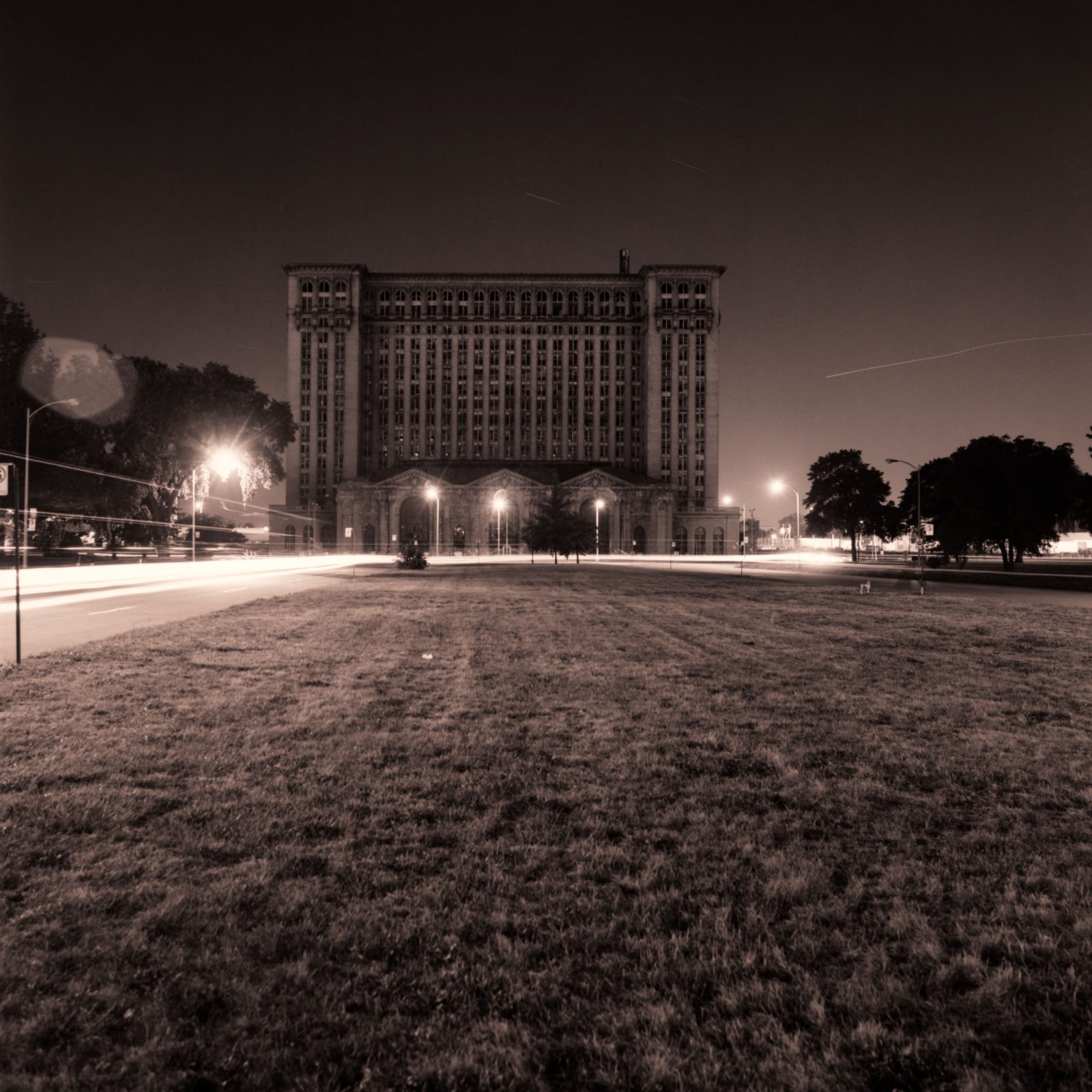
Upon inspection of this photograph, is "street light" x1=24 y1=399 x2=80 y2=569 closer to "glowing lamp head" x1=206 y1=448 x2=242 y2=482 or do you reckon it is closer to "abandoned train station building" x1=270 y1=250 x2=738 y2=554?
"glowing lamp head" x1=206 y1=448 x2=242 y2=482

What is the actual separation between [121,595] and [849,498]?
282ft

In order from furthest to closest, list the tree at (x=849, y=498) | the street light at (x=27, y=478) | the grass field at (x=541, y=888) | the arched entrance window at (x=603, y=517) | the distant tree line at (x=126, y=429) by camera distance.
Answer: the arched entrance window at (x=603, y=517)
the tree at (x=849, y=498)
the distant tree line at (x=126, y=429)
the street light at (x=27, y=478)
the grass field at (x=541, y=888)

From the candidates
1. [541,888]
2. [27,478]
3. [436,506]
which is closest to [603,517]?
[436,506]

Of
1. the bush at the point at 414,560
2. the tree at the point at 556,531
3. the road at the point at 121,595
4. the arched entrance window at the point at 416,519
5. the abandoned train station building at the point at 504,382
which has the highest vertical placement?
the abandoned train station building at the point at 504,382

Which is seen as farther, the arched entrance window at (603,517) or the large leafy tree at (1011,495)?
the arched entrance window at (603,517)

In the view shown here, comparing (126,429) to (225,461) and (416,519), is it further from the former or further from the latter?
(416,519)

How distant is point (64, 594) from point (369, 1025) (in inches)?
1035

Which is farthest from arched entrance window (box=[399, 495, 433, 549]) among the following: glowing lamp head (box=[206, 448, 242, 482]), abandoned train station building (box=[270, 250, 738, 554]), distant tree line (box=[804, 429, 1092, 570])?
distant tree line (box=[804, 429, 1092, 570])

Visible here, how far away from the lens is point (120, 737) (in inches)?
271

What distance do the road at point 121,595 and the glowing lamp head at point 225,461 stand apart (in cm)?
2147

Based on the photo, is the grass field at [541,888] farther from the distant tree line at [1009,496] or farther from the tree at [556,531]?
the tree at [556,531]

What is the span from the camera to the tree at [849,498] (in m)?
90.9

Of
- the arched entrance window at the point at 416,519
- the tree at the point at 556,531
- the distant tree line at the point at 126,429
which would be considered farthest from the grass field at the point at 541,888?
the arched entrance window at the point at 416,519

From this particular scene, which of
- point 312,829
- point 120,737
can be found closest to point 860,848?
point 312,829
